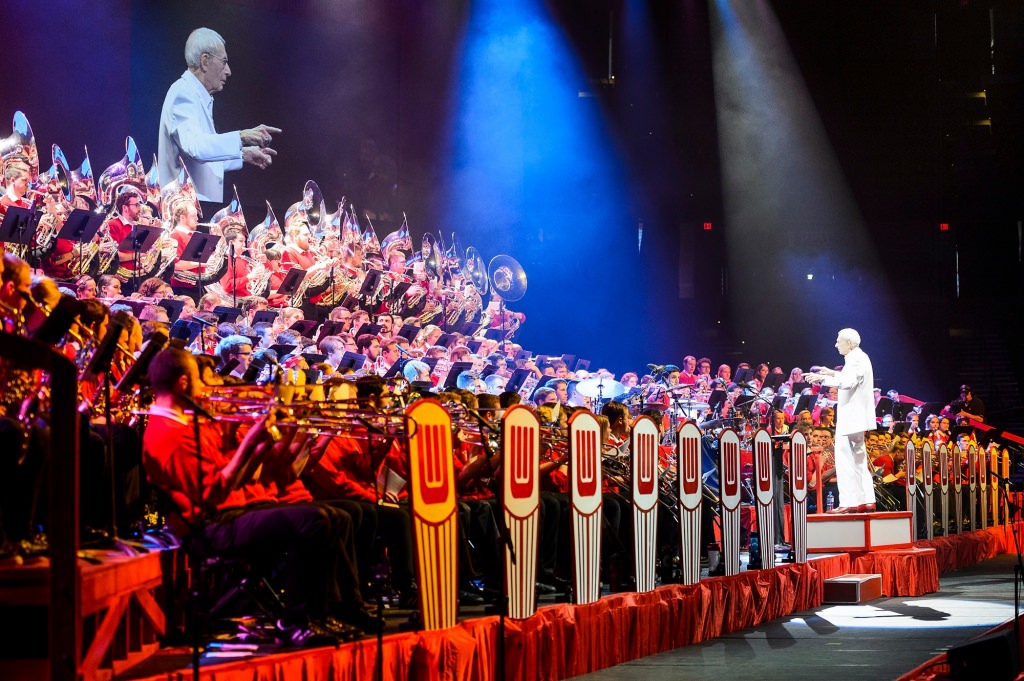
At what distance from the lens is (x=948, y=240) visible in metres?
20.0

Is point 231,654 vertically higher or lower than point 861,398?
lower

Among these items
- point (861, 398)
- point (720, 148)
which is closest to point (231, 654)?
point (861, 398)

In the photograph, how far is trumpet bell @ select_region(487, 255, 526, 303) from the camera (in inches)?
707

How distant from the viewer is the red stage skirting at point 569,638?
3.63m

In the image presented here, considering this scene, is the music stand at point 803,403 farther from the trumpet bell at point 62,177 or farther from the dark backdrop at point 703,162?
the trumpet bell at point 62,177

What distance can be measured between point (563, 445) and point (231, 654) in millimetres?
2902

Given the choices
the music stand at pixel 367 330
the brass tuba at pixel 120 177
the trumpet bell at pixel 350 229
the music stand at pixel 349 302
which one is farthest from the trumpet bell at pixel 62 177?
the trumpet bell at pixel 350 229

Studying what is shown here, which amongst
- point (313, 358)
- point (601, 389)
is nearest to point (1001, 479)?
point (313, 358)

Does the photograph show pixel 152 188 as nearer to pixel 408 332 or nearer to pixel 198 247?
pixel 198 247

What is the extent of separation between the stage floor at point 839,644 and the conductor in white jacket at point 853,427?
3.47ft

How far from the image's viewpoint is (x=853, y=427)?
948 centimetres

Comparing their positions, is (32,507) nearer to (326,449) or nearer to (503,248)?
(326,449)

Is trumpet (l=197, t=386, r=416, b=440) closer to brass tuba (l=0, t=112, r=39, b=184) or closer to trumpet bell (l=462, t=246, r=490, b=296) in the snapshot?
brass tuba (l=0, t=112, r=39, b=184)

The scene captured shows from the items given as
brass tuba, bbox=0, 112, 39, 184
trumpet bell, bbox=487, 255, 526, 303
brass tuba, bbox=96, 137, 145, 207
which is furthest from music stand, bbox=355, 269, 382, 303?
trumpet bell, bbox=487, 255, 526, 303
